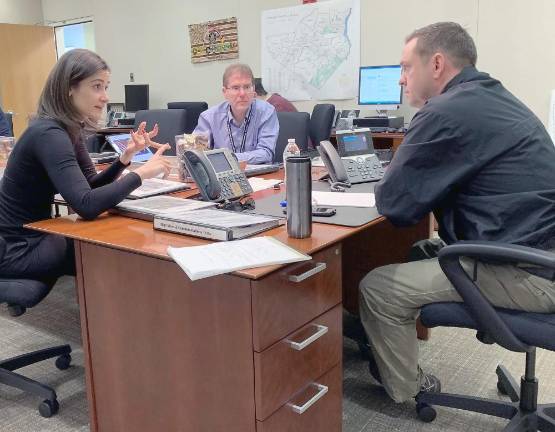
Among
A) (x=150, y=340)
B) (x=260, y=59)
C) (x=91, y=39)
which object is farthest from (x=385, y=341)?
(x=91, y=39)

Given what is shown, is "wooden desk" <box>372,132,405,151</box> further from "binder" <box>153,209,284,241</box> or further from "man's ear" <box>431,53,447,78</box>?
"binder" <box>153,209,284,241</box>

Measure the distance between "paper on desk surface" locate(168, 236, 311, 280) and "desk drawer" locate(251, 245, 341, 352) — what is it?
0.04 metres

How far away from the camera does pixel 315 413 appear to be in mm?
1471

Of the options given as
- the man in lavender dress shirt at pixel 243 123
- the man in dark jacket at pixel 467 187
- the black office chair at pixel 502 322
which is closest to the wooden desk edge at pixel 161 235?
the man in dark jacket at pixel 467 187

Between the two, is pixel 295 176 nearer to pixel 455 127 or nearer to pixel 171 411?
pixel 455 127

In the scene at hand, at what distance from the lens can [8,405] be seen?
196cm

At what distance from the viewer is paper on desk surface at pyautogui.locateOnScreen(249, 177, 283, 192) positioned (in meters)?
2.19

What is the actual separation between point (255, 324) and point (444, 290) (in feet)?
2.03

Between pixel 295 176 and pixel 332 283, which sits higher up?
pixel 295 176

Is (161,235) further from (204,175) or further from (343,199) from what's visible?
(343,199)

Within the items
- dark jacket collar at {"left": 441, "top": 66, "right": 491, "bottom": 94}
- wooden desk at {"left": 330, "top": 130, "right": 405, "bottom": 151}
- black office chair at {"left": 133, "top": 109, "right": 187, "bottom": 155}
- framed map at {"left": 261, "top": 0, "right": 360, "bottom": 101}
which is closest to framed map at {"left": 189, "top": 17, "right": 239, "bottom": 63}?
framed map at {"left": 261, "top": 0, "right": 360, "bottom": 101}

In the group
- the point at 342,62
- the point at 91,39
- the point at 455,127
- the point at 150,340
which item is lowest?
the point at 150,340

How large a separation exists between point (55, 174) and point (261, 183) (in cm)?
87

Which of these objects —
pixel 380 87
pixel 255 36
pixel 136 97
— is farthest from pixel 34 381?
pixel 136 97
